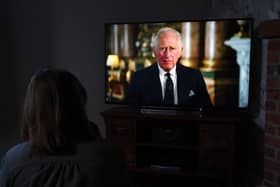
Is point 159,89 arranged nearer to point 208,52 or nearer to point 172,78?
point 172,78

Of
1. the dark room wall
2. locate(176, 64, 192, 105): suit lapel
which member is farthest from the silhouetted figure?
the dark room wall

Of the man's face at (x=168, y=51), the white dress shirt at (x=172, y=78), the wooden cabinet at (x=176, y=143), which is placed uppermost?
the man's face at (x=168, y=51)

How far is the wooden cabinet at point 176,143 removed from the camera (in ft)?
7.98

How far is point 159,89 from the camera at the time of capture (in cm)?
268

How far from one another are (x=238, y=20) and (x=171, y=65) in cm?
63

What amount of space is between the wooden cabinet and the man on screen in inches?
4.4

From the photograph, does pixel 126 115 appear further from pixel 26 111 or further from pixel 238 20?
pixel 26 111

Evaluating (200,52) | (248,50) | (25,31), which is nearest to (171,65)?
(200,52)

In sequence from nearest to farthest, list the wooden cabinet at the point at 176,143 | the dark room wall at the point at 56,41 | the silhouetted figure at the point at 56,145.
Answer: the silhouetted figure at the point at 56,145 < the wooden cabinet at the point at 176,143 < the dark room wall at the point at 56,41

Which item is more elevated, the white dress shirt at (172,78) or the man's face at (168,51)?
the man's face at (168,51)

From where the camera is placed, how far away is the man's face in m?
2.62

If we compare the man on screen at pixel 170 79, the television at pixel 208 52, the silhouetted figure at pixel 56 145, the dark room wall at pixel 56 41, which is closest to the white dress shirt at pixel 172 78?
the man on screen at pixel 170 79

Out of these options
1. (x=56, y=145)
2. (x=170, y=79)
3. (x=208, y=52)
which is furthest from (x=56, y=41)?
(x=56, y=145)

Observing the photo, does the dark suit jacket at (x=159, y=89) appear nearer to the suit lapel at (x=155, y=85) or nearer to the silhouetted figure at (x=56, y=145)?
the suit lapel at (x=155, y=85)
